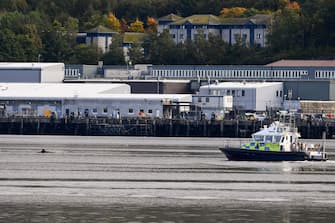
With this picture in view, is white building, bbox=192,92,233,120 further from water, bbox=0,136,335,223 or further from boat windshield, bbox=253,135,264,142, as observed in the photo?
boat windshield, bbox=253,135,264,142

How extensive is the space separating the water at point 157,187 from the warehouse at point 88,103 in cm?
3816

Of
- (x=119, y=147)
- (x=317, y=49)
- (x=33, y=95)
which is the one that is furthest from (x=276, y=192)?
(x=317, y=49)

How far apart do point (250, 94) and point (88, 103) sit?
1627 cm

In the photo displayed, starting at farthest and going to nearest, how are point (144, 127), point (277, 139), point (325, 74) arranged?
point (325, 74) < point (144, 127) < point (277, 139)

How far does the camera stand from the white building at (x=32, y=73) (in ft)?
508

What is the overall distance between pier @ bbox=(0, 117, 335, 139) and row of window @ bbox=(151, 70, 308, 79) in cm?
3153

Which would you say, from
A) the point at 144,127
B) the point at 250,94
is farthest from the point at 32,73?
the point at 144,127

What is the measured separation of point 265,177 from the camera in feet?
245

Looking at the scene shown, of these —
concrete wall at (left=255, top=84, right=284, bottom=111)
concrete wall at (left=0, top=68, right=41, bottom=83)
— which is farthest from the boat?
concrete wall at (left=0, top=68, right=41, bottom=83)

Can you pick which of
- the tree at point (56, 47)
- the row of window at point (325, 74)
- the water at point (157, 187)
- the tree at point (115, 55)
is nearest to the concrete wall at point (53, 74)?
the row of window at point (325, 74)

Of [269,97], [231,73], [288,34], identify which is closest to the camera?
[269,97]

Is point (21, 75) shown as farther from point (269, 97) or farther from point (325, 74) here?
point (325, 74)

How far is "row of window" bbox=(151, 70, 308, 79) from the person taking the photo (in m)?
160

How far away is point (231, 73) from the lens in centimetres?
16288
